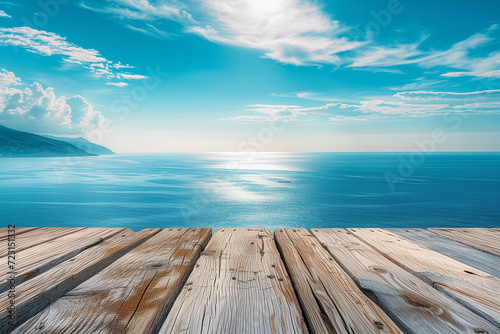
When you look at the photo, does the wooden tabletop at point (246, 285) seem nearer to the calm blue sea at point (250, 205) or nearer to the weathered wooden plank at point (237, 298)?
the weathered wooden plank at point (237, 298)

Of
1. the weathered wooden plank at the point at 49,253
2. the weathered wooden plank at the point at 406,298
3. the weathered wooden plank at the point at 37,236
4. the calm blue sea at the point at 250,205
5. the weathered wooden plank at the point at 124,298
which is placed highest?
the weathered wooden plank at the point at 406,298

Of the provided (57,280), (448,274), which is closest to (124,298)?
(57,280)

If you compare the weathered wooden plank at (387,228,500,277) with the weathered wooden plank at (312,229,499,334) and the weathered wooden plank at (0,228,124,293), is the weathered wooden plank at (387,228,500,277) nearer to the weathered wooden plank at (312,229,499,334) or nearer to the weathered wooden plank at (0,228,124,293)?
→ the weathered wooden plank at (312,229,499,334)

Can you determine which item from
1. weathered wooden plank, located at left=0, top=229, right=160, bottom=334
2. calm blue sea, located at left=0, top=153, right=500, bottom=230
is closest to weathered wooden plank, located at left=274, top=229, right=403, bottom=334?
weathered wooden plank, located at left=0, top=229, right=160, bottom=334

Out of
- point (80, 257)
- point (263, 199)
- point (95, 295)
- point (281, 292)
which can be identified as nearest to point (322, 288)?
point (281, 292)

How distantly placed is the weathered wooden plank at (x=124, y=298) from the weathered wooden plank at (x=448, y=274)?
1697mm

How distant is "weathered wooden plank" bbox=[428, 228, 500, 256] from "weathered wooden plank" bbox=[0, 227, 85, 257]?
424 centimetres

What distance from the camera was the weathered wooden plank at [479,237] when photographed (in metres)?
2.54

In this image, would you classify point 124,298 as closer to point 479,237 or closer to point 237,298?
point 237,298

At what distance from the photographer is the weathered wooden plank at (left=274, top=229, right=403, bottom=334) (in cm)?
125

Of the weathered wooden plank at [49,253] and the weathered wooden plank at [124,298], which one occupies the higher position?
the weathered wooden plank at [124,298]

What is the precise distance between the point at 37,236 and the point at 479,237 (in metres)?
4.79

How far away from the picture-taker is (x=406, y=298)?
1.55 metres

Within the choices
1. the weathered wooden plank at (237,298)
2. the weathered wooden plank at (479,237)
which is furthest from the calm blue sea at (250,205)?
the weathered wooden plank at (237,298)
